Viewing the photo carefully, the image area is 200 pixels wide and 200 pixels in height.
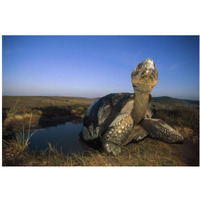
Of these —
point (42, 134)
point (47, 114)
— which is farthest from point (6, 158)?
point (47, 114)

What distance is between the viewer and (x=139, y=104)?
9.14 feet

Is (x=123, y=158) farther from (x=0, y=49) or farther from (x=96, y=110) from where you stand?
(x=0, y=49)

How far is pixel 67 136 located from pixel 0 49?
263cm

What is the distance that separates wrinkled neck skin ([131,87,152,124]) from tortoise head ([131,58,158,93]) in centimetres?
8

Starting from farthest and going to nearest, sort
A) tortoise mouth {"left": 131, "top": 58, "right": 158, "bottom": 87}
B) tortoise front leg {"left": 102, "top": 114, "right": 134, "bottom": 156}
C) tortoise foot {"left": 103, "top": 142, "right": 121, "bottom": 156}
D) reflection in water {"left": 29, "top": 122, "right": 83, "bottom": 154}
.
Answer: reflection in water {"left": 29, "top": 122, "right": 83, "bottom": 154}
tortoise front leg {"left": 102, "top": 114, "right": 134, "bottom": 156}
tortoise foot {"left": 103, "top": 142, "right": 121, "bottom": 156}
tortoise mouth {"left": 131, "top": 58, "right": 158, "bottom": 87}

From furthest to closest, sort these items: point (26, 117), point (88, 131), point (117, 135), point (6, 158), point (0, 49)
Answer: point (26, 117)
point (88, 131)
point (117, 135)
point (0, 49)
point (6, 158)

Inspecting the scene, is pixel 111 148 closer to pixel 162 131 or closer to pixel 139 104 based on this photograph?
pixel 139 104

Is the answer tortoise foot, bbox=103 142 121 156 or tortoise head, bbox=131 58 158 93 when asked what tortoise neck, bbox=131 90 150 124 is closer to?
tortoise head, bbox=131 58 158 93

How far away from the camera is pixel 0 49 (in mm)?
2418

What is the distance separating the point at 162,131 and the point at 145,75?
1.51 m

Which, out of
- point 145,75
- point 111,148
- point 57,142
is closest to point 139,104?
point 145,75

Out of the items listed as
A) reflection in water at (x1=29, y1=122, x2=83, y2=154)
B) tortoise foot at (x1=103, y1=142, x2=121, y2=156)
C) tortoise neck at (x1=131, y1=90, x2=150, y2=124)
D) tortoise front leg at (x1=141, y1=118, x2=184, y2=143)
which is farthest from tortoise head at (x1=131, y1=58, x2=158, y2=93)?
reflection in water at (x1=29, y1=122, x2=83, y2=154)

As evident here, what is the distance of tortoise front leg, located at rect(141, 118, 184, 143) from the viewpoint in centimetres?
285

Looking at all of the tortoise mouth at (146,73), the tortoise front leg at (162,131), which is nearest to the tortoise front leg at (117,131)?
the tortoise front leg at (162,131)
